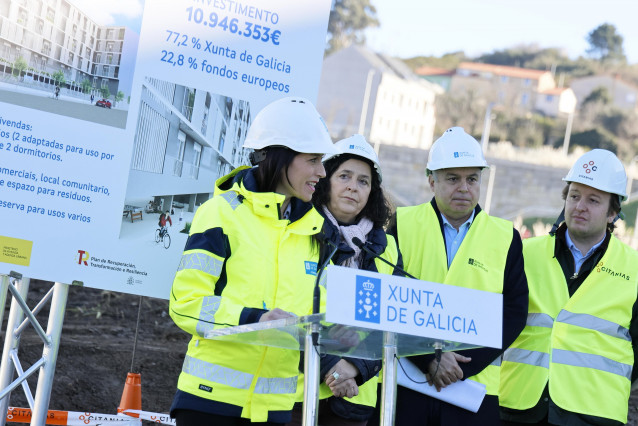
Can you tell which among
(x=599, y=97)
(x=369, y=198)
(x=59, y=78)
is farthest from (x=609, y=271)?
(x=599, y=97)

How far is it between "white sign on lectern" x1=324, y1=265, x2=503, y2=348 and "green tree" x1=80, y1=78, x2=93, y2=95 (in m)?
2.52

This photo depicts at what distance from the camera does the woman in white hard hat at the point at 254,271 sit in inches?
134

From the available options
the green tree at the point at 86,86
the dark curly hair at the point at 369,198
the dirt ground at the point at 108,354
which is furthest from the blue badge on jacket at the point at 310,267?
the dirt ground at the point at 108,354

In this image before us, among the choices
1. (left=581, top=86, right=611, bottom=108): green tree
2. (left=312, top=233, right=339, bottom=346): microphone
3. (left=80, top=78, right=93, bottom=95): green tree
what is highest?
(left=581, top=86, right=611, bottom=108): green tree

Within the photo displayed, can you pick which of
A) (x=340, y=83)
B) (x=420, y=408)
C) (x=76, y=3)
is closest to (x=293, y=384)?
(x=420, y=408)

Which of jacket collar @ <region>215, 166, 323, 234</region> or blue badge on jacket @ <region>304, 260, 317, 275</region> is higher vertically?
jacket collar @ <region>215, 166, 323, 234</region>

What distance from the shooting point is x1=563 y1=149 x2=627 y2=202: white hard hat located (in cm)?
490

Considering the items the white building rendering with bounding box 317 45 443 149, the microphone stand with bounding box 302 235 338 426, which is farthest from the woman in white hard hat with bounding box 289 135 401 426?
the white building rendering with bounding box 317 45 443 149

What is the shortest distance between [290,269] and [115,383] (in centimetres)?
476

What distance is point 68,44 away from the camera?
185 inches

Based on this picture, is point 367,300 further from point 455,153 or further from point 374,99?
point 374,99

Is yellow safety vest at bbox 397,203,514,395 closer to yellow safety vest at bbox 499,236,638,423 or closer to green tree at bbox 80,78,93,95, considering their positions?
yellow safety vest at bbox 499,236,638,423

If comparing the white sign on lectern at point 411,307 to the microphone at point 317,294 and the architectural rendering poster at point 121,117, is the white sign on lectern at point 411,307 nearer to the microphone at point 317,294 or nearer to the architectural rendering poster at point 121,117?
the microphone at point 317,294

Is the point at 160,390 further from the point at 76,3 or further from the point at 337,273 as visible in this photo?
the point at 337,273
